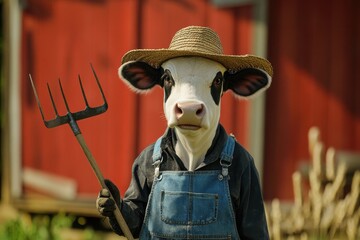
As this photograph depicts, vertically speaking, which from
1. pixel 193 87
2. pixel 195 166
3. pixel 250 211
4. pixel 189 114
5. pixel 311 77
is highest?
pixel 311 77

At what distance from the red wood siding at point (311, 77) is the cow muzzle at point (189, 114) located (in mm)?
4236

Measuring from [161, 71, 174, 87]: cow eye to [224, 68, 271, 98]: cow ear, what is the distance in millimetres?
267

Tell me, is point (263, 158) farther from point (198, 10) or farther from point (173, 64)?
point (173, 64)

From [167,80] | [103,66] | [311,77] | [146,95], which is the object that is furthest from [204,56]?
[103,66]

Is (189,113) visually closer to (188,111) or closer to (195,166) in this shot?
(188,111)

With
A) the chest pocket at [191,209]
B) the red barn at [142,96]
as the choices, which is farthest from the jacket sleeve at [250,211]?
the red barn at [142,96]

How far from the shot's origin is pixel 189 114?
3705 mm

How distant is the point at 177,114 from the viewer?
12.2ft

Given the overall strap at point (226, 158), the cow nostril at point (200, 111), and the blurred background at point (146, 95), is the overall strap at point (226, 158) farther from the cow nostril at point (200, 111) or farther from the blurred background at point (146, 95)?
the blurred background at point (146, 95)

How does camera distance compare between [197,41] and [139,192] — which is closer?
[197,41]

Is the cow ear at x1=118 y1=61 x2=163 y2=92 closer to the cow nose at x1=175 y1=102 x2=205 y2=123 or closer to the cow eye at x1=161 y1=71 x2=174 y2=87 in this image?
the cow eye at x1=161 y1=71 x2=174 y2=87

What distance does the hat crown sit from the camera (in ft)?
12.9

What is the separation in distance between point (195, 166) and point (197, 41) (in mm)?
505

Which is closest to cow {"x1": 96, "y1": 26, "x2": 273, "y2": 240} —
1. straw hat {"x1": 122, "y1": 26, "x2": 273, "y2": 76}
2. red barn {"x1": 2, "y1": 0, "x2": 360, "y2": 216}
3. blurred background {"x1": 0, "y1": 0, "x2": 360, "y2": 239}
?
straw hat {"x1": 122, "y1": 26, "x2": 273, "y2": 76}
